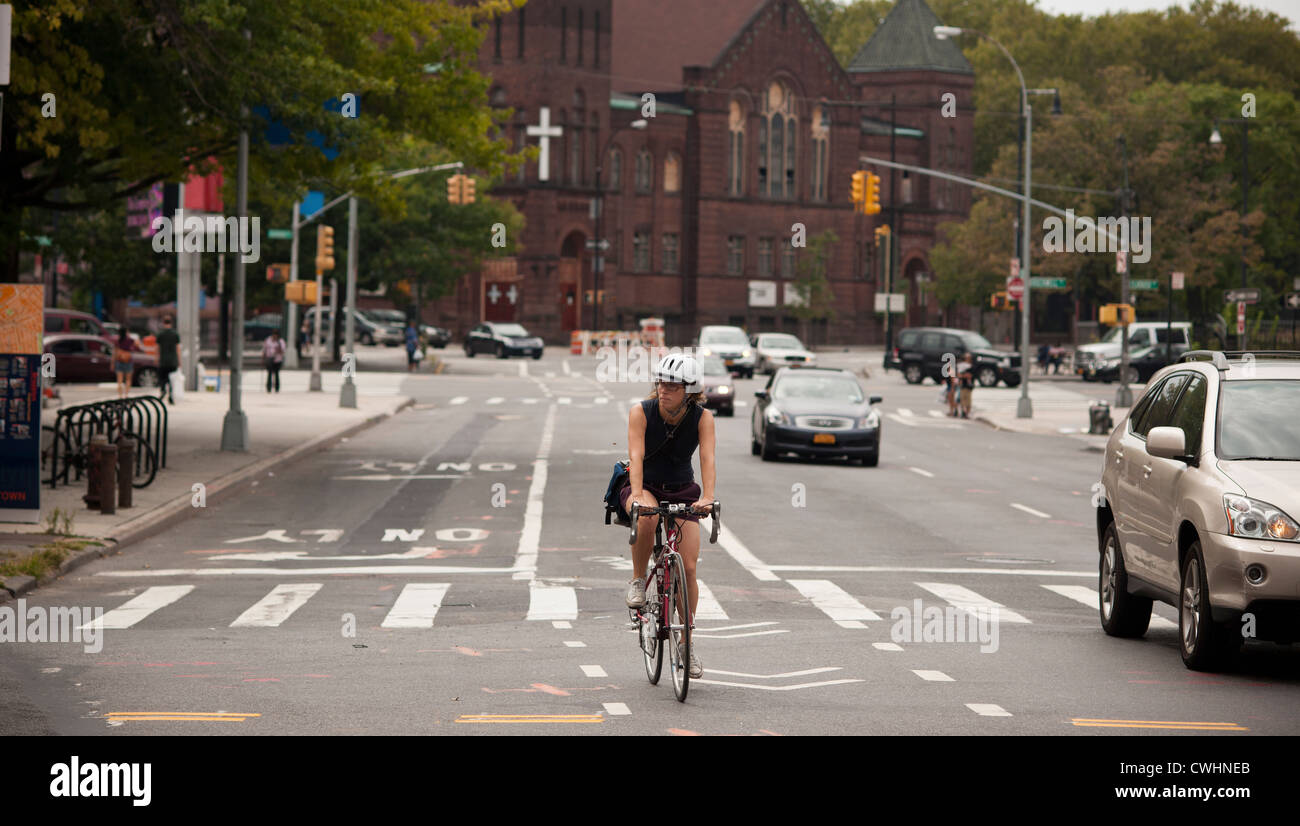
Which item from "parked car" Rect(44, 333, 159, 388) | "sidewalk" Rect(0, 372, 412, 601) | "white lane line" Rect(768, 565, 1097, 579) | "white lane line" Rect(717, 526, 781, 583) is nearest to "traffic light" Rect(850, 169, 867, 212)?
"sidewalk" Rect(0, 372, 412, 601)

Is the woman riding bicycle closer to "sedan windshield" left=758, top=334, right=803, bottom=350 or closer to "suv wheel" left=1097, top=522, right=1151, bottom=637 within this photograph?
"suv wheel" left=1097, top=522, right=1151, bottom=637

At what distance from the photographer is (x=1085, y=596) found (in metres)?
14.7

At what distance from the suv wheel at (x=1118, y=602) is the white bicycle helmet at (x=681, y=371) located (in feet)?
12.9

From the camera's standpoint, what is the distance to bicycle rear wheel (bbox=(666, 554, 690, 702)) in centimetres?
928

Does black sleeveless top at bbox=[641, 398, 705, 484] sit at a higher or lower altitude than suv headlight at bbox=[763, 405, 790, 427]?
higher

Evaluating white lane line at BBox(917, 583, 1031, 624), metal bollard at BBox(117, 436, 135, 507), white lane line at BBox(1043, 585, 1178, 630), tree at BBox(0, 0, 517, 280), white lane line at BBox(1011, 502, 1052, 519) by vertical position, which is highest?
tree at BBox(0, 0, 517, 280)

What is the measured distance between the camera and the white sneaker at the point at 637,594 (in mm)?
9836

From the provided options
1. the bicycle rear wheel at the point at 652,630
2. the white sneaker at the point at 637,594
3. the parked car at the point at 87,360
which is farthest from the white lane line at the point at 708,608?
the parked car at the point at 87,360

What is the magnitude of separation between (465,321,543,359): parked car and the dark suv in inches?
811

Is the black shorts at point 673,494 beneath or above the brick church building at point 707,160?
beneath

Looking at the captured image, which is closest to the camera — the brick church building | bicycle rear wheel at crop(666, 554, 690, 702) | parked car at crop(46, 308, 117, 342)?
bicycle rear wheel at crop(666, 554, 690, 702)

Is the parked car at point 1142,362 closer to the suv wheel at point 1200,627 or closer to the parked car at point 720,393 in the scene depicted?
the parked car at point 720,393
